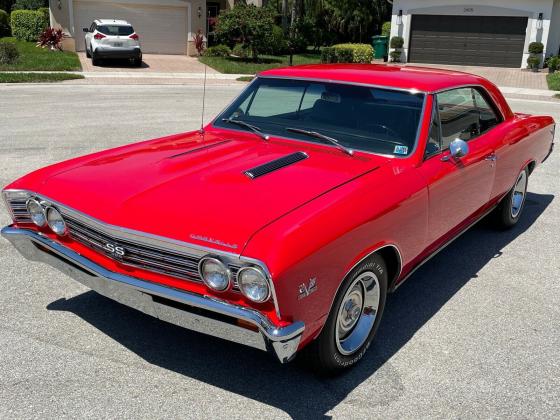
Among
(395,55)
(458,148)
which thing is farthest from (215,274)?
(395,55)

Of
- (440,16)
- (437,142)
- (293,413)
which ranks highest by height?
(440,16)

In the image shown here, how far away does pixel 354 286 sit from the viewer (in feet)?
11.1

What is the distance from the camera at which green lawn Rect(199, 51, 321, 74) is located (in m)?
23.1

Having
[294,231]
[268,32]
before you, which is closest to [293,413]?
[294,231]

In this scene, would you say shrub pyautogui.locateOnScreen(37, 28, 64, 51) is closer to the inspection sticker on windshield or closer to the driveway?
the driveway

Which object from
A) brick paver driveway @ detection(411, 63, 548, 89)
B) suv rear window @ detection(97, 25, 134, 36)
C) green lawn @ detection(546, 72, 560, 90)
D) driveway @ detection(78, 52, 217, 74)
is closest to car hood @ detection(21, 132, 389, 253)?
driveway @ detection(78, 52, 217, 74)

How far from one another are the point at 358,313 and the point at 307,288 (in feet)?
2.59

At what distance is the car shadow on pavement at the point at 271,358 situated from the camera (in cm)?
327

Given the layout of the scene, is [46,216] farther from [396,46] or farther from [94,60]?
[396,46]

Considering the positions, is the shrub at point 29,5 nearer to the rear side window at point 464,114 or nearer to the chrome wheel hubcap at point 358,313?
the rear side window at point 464,114

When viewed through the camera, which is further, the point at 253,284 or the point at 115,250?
the point at 115,250

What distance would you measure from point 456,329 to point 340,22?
32.6 m

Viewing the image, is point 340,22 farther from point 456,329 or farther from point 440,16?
point 456,329

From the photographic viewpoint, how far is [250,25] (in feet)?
85.2
